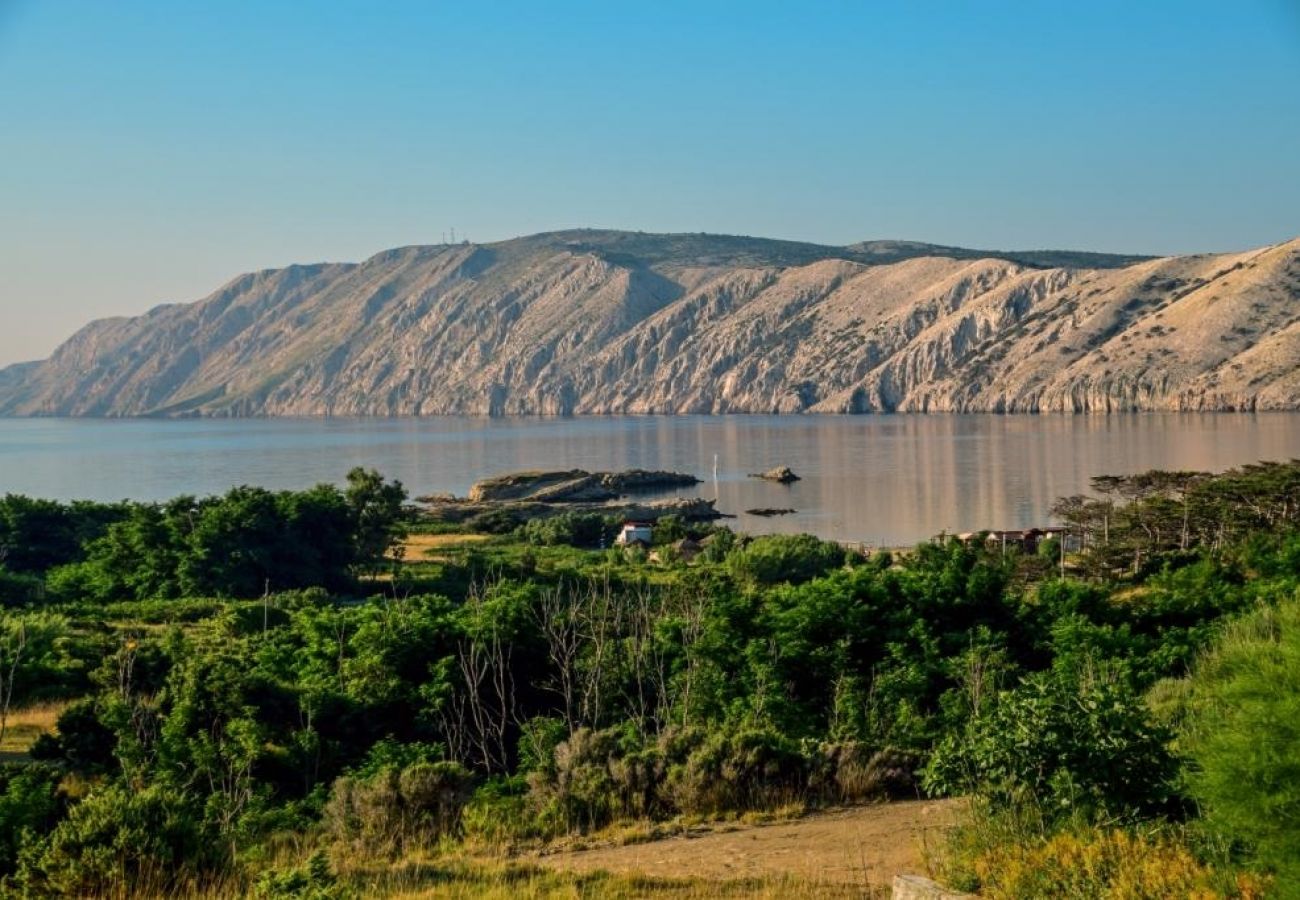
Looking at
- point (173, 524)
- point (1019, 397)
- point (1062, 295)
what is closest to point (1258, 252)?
point (1062, 295)

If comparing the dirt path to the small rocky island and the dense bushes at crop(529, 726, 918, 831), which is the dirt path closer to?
the dense bushes at crop(529, 726, 918, 831)

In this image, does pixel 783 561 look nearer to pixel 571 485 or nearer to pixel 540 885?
pixel 540 885

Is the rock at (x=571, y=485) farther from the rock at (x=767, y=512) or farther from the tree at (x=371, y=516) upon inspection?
the tree at (x=371, y=516)

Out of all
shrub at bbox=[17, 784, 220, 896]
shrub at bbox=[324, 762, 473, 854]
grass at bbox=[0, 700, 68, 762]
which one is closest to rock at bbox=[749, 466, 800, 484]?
grass at bbox=[0, 700, 68, 762]

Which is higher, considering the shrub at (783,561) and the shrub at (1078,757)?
the shrub at (1078,757)

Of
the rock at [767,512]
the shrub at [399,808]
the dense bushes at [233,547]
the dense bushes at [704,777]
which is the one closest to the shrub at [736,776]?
the dense bushes at [704,777]

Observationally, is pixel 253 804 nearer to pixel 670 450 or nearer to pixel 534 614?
pixel 534 614

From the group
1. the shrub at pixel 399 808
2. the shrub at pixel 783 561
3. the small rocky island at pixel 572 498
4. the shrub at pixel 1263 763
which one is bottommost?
the small rocky island at pixel 572 498

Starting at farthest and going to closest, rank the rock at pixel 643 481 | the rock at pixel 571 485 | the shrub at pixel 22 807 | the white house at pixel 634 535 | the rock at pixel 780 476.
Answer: the rock at pixel 643 481 < the rock at pixel 780 476 < the rock at pixel 571 485 < the white house at pixel 634 535 < the shrub at pixel 22 807
